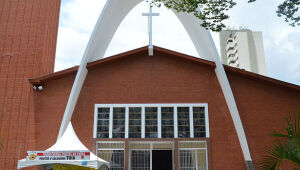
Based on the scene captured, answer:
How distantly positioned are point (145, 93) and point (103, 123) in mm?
2242

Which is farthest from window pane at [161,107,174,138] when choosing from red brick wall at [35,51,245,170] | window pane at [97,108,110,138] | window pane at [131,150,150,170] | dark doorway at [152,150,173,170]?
window pane at [97,108,110,138]

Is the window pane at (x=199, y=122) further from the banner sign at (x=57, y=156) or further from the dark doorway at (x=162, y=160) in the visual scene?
the banner sign at (x=57, y=156)

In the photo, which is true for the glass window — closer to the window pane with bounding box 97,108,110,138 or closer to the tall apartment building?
the window pane with bounding box 97,108,110,138

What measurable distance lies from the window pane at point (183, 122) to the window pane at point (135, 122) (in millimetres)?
1711

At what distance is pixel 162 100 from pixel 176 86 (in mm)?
895

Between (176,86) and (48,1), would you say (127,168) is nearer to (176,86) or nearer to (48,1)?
(176,86)

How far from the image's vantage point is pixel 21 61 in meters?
13.8

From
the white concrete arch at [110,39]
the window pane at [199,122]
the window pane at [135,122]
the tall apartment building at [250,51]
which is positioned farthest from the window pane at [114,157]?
the tall apartment building at [250,51]

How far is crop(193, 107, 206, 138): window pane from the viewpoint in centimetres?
1276

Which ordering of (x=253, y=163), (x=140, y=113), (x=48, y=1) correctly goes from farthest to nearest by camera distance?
(x=48, y=1)
(x=140, y=113)
(x=253, y=163)

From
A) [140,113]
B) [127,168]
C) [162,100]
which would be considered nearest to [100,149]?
[127,168]

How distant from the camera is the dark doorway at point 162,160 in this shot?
41.0 ft

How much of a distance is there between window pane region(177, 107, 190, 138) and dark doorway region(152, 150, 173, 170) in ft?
3.18

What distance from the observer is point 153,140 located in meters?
12.6
